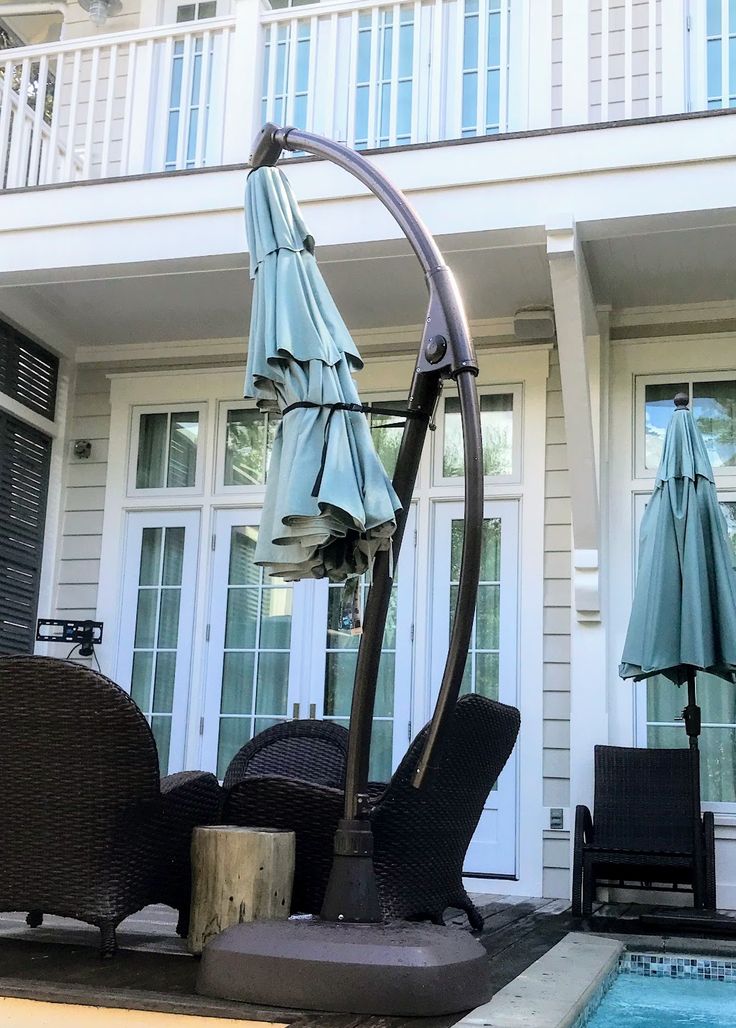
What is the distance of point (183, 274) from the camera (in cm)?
509

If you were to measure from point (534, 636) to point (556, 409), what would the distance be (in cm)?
115

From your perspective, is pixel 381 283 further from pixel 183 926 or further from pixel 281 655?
pixel 183 926

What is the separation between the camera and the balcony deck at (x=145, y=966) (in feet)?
7.41

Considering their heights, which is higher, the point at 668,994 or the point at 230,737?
the point at 230,737

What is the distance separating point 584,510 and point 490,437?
2.90 ft

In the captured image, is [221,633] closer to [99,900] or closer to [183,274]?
[183,274]

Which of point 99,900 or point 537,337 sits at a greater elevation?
point 537,337

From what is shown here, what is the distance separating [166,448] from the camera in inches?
242

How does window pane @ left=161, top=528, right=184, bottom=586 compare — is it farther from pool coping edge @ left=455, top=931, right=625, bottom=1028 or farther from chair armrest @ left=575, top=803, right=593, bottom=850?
pool coping edge @ left=455, top=931, right=625, bottom=1028

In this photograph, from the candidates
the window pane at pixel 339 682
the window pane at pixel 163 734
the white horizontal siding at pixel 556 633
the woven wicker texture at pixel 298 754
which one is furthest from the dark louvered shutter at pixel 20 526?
the white horizontal siding at pixel 556 633

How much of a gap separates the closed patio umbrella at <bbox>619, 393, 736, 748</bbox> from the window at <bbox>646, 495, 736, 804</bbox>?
516 millimetres

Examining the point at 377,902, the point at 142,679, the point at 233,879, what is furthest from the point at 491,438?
the point at 377,902

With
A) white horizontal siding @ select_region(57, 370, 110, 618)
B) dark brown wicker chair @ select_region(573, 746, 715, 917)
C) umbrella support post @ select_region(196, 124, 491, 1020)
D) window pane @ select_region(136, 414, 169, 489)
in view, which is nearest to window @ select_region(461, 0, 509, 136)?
window pane @ select_region(136, 414, 169, 489)

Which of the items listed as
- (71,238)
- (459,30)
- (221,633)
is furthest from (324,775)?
(459,30)
